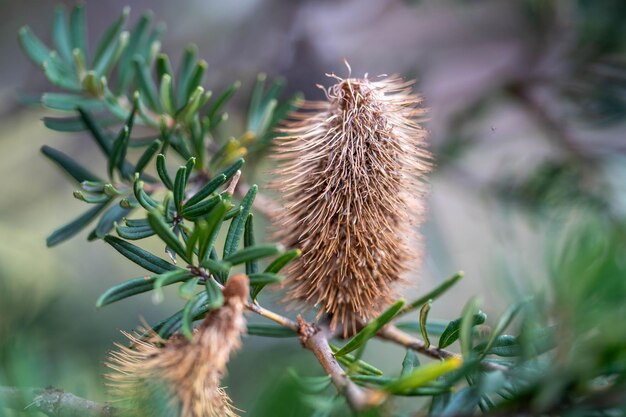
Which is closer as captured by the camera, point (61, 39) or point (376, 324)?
point (376, 324)

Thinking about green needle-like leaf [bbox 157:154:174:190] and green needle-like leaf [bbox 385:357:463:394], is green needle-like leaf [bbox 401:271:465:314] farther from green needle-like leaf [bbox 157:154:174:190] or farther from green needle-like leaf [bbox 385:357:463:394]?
green needle-like leaf [bbox 157:154:174:190]

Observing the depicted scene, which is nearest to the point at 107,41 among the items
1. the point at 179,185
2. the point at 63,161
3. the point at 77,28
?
the point at 77,28

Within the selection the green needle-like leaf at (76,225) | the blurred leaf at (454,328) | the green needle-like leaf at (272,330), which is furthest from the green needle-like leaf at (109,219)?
the blurred leaf at (454,328)

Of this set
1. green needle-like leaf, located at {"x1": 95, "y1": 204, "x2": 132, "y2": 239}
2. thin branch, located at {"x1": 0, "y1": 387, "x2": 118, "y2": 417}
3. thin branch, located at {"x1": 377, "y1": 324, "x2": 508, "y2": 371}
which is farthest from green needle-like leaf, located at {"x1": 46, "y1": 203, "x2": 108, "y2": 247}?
thin branch, located at {"x1": 377, "y1": 324, "x2": 508, "y2": 371}

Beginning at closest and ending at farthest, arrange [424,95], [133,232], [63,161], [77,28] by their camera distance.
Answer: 1. [133,232]
2. [63,161]
3. [77,28]
4. [424,95]

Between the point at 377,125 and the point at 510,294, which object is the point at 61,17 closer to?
the point at 377,125

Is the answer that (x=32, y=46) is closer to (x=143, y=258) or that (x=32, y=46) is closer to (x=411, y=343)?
(x=143, y=258)
